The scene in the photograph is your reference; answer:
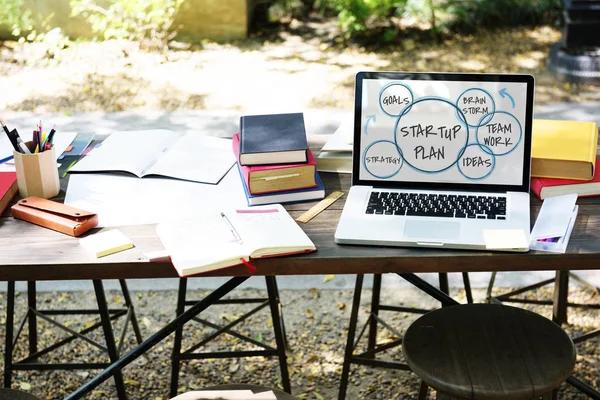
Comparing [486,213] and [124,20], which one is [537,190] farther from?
[124,20]

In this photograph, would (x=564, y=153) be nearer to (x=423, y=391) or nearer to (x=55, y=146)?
(x=423, y=391)

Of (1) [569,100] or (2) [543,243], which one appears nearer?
(2) [543,243]

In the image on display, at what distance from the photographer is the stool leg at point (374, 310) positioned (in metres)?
2.94

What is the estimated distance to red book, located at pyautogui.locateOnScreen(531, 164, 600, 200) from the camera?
7.14 feet

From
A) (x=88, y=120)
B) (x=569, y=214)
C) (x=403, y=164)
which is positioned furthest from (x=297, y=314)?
(x=88, y=120)

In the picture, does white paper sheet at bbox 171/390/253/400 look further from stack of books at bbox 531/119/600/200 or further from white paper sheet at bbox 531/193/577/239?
stack of books at bbox 531/119/600/200

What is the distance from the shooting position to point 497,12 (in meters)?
7.56

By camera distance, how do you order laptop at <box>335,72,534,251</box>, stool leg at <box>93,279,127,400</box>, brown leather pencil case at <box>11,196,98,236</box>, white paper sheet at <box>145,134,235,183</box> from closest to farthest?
brown leather pencil case at <box>11,196,98,236</box> → laptop at <box>335,72,534,251</box> → white paper sheet at <box>145,134,235,183</box> → stool leg at <box>93,279,127,400</box>

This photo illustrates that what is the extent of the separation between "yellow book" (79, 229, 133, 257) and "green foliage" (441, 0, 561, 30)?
5.97 metres

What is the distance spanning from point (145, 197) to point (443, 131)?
2.81 feet

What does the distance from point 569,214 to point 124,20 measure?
5.71 metres

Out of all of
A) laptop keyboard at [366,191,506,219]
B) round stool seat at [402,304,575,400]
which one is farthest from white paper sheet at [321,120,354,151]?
round stool seat at [402,304,575,400]

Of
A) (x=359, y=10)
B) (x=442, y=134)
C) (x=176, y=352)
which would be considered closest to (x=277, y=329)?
(x=176, y=352)

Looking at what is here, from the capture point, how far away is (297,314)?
3396mm
